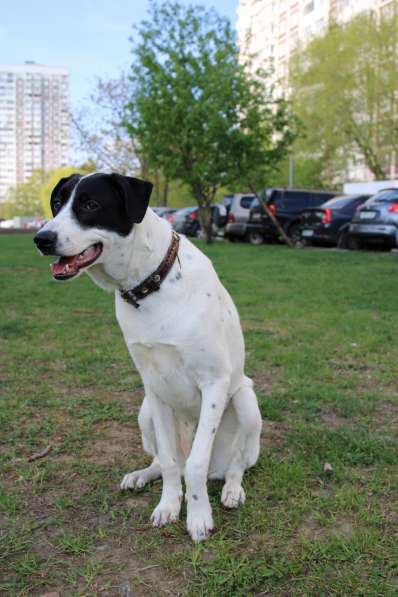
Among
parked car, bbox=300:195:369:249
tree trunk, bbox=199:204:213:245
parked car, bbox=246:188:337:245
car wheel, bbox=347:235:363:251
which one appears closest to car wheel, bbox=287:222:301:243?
parked car, bbox=246:188:337:245

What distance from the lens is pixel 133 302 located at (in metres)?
2.64

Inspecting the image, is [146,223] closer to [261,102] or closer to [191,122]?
[191,122]

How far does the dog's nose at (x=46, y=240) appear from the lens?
2.42 meters

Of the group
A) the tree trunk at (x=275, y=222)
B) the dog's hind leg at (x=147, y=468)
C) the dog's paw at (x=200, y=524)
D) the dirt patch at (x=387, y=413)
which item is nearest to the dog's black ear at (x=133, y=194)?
the dog's hind leg at (x=147, y=468)

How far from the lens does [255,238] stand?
2275cm

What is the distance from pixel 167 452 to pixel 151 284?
85cm

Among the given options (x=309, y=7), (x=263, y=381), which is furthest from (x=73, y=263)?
(x=309, y=7)

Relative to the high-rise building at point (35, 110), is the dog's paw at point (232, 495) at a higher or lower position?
lower

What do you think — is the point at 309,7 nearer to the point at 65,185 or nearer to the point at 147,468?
the point at 65,185

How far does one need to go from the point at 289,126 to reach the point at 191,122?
4055mm

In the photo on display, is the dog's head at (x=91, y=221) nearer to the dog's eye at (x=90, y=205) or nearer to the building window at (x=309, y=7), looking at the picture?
the dog's eye at (x=90, y=205)

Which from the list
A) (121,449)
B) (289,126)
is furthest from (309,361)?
(289,126)

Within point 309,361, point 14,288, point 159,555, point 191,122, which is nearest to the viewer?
point 159,555

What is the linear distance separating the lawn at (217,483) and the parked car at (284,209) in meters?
14.1
